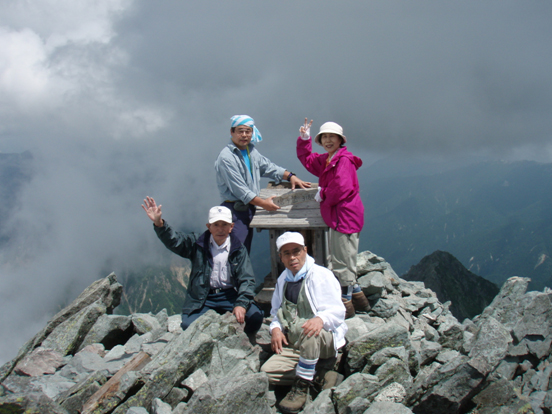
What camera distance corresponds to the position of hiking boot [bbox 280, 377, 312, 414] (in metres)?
5.52

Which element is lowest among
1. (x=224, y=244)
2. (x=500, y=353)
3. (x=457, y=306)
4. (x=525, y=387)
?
(x=457, y=306)

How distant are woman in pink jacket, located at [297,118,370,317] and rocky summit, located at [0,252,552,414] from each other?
3.92 feet

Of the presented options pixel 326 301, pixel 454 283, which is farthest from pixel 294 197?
pixel 454 283

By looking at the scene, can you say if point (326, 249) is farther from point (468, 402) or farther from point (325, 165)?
point (468, 402)

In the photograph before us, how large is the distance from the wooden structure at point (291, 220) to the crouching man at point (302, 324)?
299 cm

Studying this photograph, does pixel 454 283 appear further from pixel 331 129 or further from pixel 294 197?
pixel 331 129

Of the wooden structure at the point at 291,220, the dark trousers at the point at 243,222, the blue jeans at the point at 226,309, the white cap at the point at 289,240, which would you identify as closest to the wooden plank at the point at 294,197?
the wooden structure at the point at 291,220

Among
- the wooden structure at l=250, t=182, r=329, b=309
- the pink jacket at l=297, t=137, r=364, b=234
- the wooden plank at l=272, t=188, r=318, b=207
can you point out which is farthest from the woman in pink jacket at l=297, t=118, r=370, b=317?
the wooden plank at l=272, t=188, r=318, b=207

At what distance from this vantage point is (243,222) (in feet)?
29.9

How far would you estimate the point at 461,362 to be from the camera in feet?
17.4

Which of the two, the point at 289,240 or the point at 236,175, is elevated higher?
the point at 236,175

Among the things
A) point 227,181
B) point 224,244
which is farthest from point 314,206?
point 224,244

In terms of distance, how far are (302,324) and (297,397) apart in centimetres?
110

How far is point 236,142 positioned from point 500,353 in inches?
278
